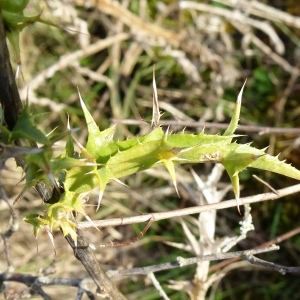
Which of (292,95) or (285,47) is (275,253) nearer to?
(292,95)

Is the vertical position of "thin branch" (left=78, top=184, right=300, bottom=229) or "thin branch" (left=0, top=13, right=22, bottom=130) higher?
"thin branch" (left=0, top=13, right=22, bottom=130)

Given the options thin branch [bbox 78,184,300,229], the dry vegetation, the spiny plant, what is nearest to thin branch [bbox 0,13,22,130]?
the spiny plant

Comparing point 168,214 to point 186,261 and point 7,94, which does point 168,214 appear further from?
point 7,94

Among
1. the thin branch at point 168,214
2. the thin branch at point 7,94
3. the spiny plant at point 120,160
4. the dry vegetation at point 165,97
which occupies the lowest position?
the dry vegetation at point 165,97

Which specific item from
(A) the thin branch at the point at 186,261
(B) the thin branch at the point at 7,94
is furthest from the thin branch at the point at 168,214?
(B) the thin branch at the point at 7,94

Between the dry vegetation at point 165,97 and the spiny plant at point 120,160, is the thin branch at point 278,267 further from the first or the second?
the dry vegetation at point 165,97

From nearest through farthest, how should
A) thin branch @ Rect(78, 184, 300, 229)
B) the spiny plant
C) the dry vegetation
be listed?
the spiny plant < thin branch @ Rect(78, 184, 300, 229) < the dry vegetation

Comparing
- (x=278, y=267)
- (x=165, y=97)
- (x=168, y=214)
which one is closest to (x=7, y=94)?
(x=168, y=214)


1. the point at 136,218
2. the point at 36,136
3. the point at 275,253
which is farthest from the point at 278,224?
the point at 36,136

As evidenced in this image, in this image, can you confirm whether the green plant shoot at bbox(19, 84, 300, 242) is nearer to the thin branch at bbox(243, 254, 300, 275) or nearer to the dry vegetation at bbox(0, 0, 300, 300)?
the thin branch at bbox(243, 254, 300, 275)
